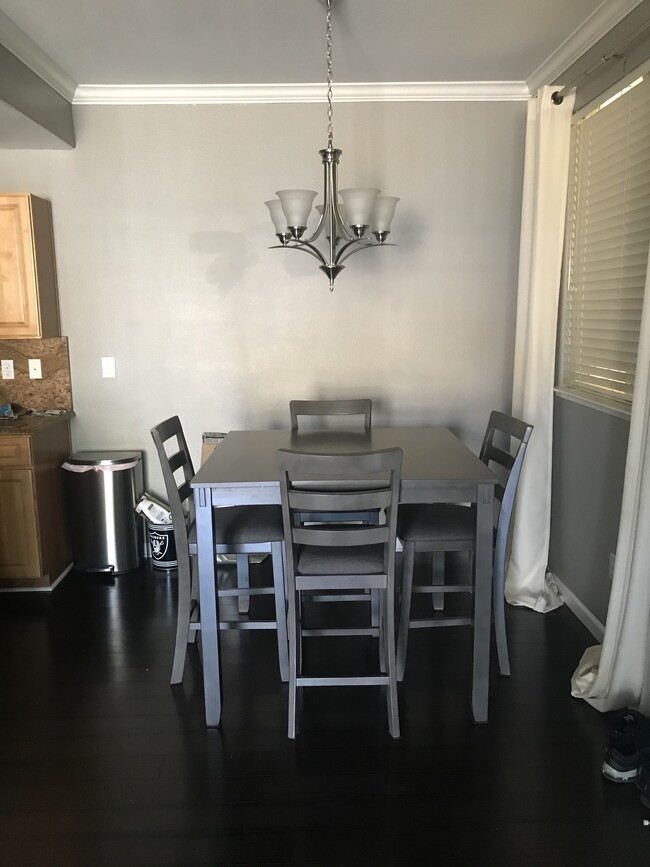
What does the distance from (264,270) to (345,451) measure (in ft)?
4.73

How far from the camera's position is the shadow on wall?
369 cm

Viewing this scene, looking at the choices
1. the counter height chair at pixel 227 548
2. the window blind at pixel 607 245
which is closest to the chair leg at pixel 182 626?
the counter height chair at pixel 227 548

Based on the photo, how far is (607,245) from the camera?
2.87 m

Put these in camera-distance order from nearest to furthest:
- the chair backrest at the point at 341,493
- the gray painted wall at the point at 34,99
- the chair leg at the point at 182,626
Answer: the chair backrest at the point at 341,493 < the chair leg at the point at 182,626 < the gray painted wall at the point at 34,99

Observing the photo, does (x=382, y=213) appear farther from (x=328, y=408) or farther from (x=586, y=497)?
(x=586, y=497)

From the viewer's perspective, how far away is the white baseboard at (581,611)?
2855 millimetres

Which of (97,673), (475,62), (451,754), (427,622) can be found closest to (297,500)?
(427,622)

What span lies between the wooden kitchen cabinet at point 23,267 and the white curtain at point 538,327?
2.48 m

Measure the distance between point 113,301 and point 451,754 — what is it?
288 centimetres

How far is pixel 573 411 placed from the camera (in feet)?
10.3

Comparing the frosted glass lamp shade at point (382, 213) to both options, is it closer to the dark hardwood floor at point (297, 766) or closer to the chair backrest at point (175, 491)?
the chair backrest at point (175, 491)

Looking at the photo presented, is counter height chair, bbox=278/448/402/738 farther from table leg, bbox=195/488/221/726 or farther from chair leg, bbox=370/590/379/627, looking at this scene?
chair leg, bbox=370/590/379/627

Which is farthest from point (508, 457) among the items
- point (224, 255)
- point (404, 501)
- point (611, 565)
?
point (224, 255)

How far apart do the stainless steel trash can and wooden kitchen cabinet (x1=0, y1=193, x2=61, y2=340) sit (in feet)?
2.48
